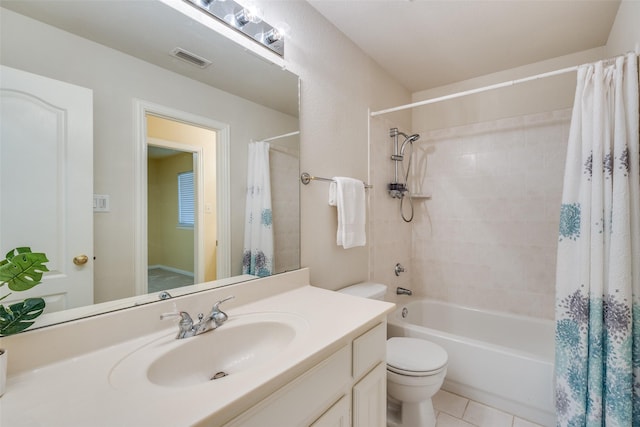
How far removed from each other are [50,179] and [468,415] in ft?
7.47

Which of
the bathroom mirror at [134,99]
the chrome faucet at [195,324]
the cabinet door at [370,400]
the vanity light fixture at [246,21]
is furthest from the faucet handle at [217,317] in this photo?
the vanity light fixture at [246,21]

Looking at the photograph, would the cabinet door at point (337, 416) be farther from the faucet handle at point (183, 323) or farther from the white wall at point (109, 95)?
the white wall at point (109, 95)

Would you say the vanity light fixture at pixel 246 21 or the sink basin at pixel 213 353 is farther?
the vanity light fixture at pixel 246 21

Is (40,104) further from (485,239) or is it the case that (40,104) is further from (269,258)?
(485,239)

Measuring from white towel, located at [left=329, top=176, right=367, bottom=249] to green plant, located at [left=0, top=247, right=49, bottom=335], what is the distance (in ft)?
4.26

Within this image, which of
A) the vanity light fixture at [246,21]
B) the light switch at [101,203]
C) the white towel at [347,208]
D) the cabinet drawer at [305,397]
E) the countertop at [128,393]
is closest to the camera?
the countertop at [128,393]

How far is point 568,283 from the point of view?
1.40 m

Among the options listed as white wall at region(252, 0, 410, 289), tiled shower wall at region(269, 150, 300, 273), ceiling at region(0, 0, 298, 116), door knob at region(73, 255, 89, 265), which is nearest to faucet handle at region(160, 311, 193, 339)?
door knob at region(73, 255, 89, 265)

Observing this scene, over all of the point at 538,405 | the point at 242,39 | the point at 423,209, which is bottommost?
the point at 538,405

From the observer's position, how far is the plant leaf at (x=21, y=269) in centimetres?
67

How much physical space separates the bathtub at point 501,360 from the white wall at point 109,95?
68.4 inches

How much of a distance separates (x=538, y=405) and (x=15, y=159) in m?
2.49

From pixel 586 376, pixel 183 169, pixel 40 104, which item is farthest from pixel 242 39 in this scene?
pixel 586 376

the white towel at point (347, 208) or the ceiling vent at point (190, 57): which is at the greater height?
the ceiling vent at point (190, 57)
